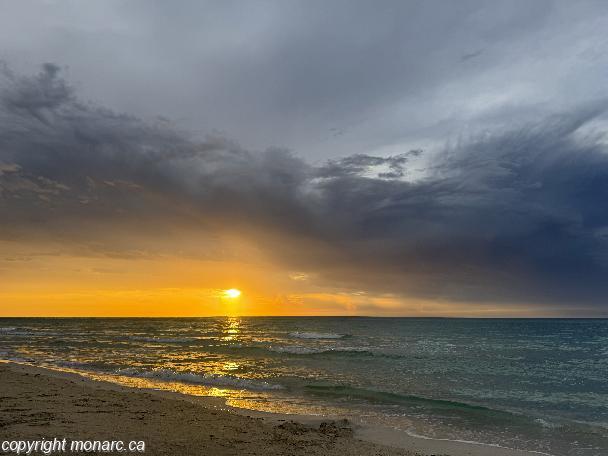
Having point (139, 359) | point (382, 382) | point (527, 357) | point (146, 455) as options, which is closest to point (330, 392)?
point (382, 382)

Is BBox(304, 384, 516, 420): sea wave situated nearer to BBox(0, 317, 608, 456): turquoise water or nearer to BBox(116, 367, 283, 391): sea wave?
BBox(0, 317, 608, 456): turquoise water

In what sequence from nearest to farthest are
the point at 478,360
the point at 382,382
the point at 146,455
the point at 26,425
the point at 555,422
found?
the point at 146,455 → the point at 26,425 → the point at 555,422 → the point at 382,382 → the point at 478,360

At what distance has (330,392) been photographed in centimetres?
2119

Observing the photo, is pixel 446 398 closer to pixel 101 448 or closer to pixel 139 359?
pixel 101 448

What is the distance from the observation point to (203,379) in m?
24.3

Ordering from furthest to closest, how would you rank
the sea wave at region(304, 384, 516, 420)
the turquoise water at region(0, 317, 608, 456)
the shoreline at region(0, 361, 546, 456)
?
the sea wave at region(304, 384, 516, 420), the turquoise water at region(0, 317, 608, 456), the shoreline at region(0, 361, 546, 456)

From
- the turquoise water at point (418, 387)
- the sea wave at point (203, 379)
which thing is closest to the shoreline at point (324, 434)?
the turquoise water at point (418, 387)

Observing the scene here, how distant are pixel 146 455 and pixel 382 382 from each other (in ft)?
58.6

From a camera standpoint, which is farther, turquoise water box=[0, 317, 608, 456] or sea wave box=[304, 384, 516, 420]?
sea wave box=[304, 384, 516, 420]

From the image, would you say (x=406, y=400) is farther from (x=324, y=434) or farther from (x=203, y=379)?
(x=203, y=379)

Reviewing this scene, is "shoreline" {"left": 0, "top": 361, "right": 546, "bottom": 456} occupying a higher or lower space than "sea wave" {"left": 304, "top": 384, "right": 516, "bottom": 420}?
higher

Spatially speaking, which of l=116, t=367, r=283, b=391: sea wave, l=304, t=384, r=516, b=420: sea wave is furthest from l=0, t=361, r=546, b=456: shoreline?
l=116, t=367, r=283, b=391: sea wave

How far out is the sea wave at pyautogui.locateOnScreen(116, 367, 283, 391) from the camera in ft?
73.9

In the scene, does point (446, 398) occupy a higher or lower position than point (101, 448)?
lower
